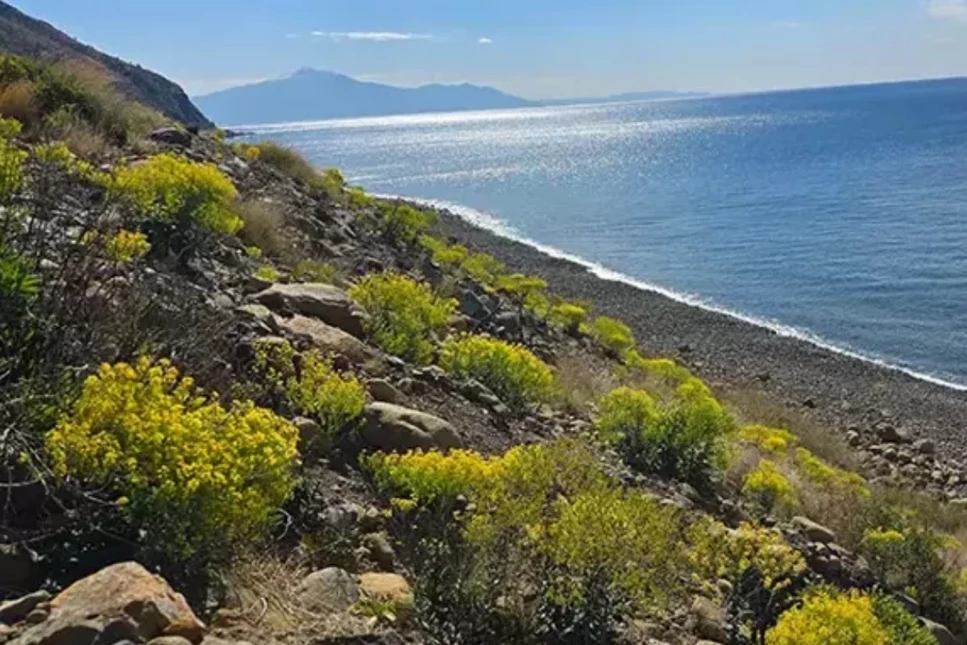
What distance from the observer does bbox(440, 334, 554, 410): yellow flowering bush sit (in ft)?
31.6

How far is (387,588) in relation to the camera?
15.7 feet

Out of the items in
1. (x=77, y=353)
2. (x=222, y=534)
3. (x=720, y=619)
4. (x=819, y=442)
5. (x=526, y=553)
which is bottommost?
(x=819, y=442)

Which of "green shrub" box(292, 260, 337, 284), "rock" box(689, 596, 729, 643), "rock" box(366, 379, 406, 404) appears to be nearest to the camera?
"rock" box(689, 596, 729, 643)

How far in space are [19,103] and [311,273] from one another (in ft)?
19.2

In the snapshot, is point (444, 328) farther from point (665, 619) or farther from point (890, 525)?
point (665, 619)

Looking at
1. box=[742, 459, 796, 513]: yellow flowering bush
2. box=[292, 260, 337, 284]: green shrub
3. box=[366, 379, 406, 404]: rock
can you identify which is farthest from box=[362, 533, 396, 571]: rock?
box=[292, 260, 337, 284]: green shrub

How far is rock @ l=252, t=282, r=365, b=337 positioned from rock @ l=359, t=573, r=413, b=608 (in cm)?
442

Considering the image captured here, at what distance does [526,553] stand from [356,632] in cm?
126

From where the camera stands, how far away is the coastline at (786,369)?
2191cm

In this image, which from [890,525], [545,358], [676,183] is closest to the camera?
[890,525]

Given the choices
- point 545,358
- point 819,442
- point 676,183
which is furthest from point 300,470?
point 676,183

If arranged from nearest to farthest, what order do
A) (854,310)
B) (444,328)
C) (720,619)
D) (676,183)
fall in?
(720,619) < (444,328) < (854,310) < (676,183)

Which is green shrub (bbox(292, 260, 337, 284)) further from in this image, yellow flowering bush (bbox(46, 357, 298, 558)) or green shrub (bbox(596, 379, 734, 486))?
yellow flowering bush (bbox(46, 357, 298, 558))

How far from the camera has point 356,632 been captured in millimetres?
4184
